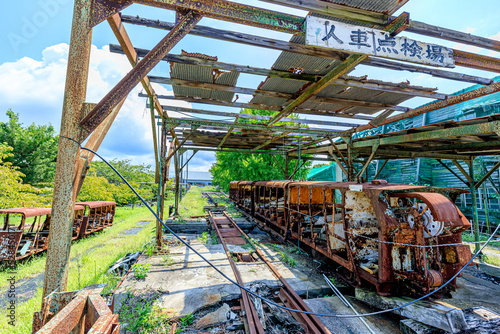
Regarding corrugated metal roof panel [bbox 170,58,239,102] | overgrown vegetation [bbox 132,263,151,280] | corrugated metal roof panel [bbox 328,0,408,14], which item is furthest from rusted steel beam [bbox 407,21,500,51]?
overgrown vegetation [bbox 132,263,151,280]

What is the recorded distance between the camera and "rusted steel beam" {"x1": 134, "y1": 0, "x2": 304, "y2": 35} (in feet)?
9.16

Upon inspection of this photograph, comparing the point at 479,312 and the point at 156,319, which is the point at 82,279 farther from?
the point at 479,312

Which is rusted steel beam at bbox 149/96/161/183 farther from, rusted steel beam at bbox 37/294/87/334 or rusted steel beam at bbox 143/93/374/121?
rusted steel beam at bbox 37/294/87/334

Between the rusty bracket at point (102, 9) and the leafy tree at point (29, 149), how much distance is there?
22.4 m

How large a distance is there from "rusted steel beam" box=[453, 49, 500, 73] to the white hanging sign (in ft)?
1.37

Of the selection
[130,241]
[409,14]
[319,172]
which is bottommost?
[130,241]

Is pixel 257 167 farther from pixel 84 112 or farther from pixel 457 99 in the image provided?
pixel 84 112

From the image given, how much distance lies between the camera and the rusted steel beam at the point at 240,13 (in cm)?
279

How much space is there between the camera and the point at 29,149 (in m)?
19.3

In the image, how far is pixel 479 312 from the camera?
11.9ft

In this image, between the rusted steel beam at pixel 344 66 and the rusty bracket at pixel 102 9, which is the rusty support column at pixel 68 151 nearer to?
the rusty bracket at pixel 102 9

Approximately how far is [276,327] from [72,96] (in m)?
4.45

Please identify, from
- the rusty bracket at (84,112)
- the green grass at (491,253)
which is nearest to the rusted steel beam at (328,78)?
the rusty bracket at (84,112)

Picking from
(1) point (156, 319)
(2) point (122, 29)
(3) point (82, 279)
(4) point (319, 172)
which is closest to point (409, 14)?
(2) point (122, 29)
